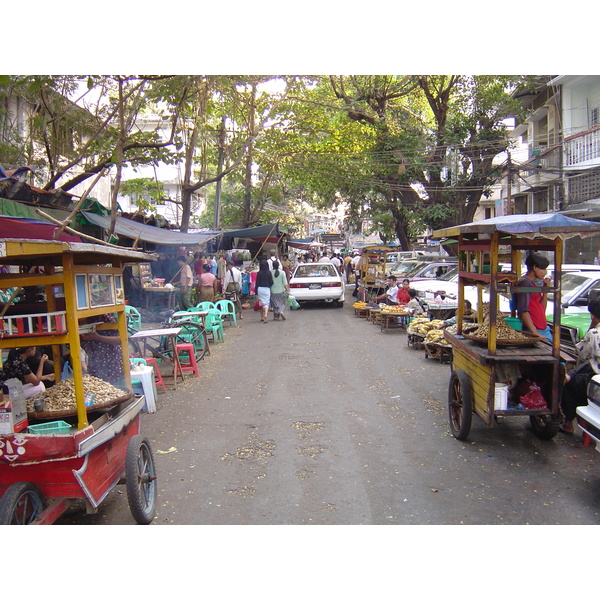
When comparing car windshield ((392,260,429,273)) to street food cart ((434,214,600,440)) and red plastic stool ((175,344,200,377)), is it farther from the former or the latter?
street food cart ((434,214,600,440))

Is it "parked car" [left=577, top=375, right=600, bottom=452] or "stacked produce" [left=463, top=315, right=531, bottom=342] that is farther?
"stacked produce" [left=463, top=315, right=531, bottom=342]

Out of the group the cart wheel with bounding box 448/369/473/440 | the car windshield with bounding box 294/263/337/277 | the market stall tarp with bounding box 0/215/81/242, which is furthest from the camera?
the car windshield with bounding box 294/263/337/277

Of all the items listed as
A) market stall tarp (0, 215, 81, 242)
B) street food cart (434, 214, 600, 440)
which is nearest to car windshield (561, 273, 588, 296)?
street food cart (434, 214, 600, 440)

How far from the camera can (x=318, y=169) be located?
2103 centimetres

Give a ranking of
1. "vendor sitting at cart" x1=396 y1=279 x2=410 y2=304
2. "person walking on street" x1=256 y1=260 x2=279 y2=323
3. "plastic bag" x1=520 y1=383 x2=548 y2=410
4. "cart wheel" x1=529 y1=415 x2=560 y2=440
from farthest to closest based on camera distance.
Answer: "person walking on street" x1=256 y1=260 x2=279 y2=323
"vendor sitting at cart" x1=396 y1=279 x2=410 y2=304
"cart wheel" x1=529 y1=415 x2=560 y2=440
"plastic bag" x1=520 y1=383 x2=548 y2=410

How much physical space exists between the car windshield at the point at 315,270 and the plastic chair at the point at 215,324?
643 centimetres

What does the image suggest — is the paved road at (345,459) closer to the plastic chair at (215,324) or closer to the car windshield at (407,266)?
the plastic chair at (215,324)

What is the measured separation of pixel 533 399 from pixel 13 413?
15.1ft

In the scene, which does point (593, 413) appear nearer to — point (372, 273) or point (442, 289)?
point (442, 289)

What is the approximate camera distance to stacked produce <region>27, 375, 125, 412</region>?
161 inches

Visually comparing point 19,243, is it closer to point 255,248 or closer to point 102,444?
point 102,444

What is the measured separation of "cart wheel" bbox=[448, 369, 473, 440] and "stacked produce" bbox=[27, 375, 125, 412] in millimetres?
3431

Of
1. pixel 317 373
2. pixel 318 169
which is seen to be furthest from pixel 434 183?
pixel 317 373

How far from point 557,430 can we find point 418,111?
24.0 metres
